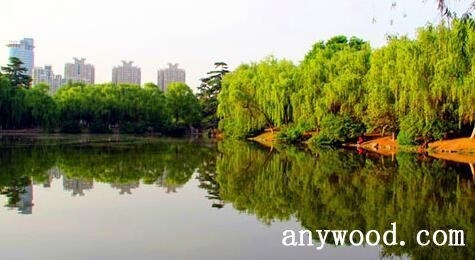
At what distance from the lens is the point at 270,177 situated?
15.3m

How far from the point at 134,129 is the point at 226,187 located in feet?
147

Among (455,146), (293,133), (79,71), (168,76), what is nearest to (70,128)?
(293,133)

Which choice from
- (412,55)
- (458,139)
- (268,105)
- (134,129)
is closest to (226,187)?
(412,55)

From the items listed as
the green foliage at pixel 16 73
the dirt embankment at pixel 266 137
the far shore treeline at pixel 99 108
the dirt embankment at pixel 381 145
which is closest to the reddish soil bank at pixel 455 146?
the dirt embankment at pixel 381 145

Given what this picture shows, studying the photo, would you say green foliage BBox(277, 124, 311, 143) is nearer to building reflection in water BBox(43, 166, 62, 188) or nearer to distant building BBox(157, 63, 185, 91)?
building reflection in water BBox(43, 166, 62, 188)

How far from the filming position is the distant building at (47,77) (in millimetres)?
135413

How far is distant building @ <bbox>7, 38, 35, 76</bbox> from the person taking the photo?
162 m

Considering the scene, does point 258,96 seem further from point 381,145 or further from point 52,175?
point 52,175

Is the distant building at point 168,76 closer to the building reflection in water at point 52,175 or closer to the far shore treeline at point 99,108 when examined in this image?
the far shore treeline at point 99,108

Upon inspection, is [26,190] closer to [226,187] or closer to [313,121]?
[226,187]

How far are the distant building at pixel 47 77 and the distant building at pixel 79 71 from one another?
5.95 m

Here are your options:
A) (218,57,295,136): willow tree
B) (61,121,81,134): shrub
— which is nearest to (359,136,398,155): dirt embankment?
(218,57,295,136): willow tree

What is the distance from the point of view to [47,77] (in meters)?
137

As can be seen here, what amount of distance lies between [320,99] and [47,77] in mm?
119909
